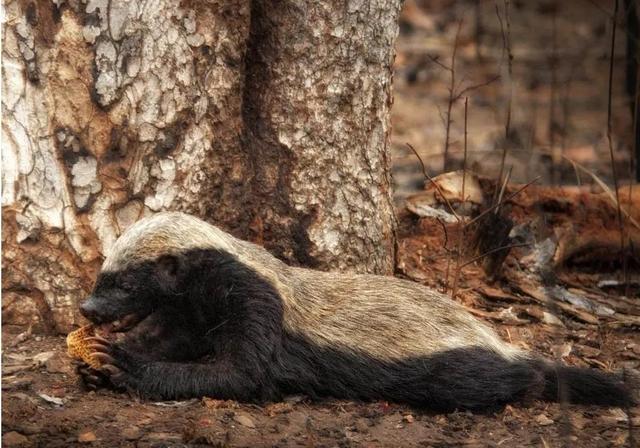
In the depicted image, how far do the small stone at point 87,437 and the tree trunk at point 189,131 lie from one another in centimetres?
122

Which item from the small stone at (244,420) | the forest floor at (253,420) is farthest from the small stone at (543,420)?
the small stone at (244,420)

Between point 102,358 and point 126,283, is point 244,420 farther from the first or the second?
point 126,283

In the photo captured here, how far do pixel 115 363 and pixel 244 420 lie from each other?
0.70m

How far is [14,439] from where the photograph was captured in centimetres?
437

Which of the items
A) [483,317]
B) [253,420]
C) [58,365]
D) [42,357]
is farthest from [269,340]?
[483,317]

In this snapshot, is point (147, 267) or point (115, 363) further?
point (147, 267)

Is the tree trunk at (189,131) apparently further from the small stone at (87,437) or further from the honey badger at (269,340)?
the small stone at (87,437)

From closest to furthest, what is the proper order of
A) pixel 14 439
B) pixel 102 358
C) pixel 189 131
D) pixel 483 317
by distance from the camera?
pixel 14 439 → pixel 102 358 → pixel 189 131 → pixel 483 317

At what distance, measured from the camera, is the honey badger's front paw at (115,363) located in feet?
16.1

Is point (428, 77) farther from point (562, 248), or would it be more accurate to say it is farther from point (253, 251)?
point (253, 251)

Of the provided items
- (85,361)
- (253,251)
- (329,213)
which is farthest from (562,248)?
(85,361)

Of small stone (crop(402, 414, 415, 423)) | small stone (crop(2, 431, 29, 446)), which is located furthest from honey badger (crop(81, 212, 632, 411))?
small stone (crop(2, 431, 29, 446))

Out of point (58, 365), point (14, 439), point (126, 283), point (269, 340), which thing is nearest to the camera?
point (14, 439)

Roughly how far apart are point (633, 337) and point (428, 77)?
781cm
